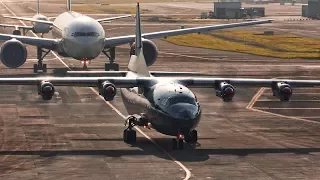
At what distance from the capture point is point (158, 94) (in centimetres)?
5453

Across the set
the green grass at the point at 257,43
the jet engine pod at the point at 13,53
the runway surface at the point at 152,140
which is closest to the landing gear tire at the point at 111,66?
the jet engine pod at the point at 13,53

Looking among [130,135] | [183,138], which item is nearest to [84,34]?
[130,135]

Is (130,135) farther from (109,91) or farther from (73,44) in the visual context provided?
(73,44)

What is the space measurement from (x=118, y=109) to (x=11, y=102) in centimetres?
1034

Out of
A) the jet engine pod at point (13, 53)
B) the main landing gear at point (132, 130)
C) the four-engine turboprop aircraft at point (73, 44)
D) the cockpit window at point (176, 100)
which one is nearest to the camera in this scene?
the cockpit window at point (176, 100)

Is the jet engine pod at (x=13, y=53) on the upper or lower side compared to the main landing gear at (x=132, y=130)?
upper

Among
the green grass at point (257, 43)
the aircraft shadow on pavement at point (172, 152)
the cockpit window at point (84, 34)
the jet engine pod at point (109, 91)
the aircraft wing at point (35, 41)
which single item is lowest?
the aircraft shadow on pavement at point (172, 152)

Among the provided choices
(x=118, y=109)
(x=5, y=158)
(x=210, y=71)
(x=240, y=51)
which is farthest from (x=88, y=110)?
(x=240, y=51)

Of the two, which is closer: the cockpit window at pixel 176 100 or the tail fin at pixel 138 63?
the cockpit window at pixel 176 100

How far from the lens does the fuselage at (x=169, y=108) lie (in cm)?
5225

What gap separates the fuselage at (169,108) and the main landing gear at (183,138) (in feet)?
2.57

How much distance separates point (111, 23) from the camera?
609ft

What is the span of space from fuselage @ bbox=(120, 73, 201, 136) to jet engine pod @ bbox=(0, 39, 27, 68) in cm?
3616

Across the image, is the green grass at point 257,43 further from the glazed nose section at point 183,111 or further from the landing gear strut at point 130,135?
the glazed nose section at point 183,111
